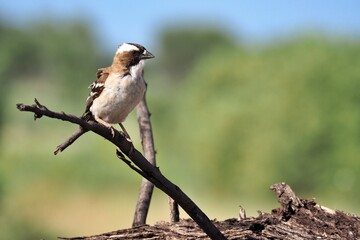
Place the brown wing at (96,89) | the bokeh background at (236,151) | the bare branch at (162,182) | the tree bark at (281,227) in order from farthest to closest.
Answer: the bokeh background at (236,151) < the brown wing at (96,89) < the tree bark at (281,227) < the bare branch at (162,182)

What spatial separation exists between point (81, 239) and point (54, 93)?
72.8 metres

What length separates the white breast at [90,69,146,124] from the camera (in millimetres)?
5922

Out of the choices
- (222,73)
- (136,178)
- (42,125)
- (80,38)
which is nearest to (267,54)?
(222,73)

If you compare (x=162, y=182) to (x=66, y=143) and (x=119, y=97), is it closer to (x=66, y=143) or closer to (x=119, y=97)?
(x=66, y=143)

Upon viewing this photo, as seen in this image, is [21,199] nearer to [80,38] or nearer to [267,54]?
[267,54]

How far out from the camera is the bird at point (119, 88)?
5.93 meters

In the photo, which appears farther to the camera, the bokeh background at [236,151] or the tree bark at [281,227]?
the bokeh background at [236,151]

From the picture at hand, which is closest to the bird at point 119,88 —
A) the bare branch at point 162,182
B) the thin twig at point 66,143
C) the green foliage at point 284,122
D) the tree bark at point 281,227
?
the thin twig at point 66,143

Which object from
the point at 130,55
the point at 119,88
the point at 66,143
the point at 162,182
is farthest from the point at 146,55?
the point at 162,182

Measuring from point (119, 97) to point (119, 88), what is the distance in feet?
0.22

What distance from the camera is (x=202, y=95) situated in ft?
136

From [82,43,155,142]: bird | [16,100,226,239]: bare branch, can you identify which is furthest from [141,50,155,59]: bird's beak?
[16,100,226,239]: bare branch

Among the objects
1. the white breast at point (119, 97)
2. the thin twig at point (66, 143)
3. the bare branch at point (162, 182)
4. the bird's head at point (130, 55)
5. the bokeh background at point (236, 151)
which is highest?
the bokeh background at point (236, 151)

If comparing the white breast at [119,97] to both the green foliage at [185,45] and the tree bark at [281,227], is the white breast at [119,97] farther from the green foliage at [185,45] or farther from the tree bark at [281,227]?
the green foliage at [185,45]
